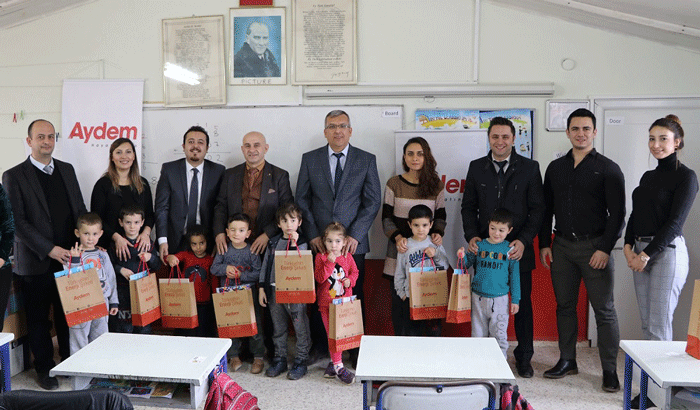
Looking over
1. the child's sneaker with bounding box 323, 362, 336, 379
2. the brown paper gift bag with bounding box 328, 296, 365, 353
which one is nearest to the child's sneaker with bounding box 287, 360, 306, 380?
the child's sneaker with bounding box 323, 362, 336, 379

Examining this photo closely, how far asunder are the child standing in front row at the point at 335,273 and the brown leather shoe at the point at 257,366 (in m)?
0.52

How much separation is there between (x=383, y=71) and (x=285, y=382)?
2333 mm

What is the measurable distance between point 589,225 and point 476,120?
118 cm

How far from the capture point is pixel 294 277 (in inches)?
133

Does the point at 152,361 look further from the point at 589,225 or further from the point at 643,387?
the point at 589,225

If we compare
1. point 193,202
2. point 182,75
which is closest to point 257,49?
point 182,75

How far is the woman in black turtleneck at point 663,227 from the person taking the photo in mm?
3064

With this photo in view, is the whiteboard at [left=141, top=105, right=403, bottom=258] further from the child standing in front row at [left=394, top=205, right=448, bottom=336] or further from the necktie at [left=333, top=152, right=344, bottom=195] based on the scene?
the child standing in front row at [left=394, top=205, right=448, bottom=336]

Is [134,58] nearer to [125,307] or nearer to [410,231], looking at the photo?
[125,307]

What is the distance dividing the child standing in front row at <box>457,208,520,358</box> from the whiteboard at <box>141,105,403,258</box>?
0.97 metres

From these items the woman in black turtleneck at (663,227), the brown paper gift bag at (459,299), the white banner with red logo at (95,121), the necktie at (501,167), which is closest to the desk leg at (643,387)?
the woman in black turtleneck at (663,227)

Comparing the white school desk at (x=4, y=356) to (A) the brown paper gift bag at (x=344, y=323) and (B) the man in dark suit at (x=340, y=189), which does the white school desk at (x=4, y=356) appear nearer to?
(A) the brown paper gift bag at (x=344, y=323)

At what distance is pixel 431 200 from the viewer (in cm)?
374

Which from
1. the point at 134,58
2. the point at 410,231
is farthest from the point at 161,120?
the point at 410,231
